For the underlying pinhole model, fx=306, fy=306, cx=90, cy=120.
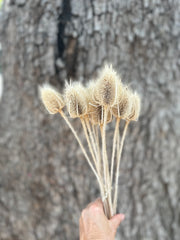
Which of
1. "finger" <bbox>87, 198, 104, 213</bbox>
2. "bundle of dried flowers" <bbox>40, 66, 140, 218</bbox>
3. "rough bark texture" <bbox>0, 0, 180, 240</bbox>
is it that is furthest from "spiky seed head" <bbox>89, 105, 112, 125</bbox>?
"rough bark texture" <bbox>0, 0, 180, 240</bbox>

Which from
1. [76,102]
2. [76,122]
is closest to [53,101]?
[76,102]

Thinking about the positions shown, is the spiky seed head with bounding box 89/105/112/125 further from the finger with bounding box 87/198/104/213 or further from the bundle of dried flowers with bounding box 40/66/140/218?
the finger with bounding box 87/198/104/213

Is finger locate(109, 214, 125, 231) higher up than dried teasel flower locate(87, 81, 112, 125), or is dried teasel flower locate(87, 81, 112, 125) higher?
dried teasel flower locate(87, 81, 112, 125)

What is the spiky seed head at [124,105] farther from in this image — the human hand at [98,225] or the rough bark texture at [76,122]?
the rough bark texture at [76,122]

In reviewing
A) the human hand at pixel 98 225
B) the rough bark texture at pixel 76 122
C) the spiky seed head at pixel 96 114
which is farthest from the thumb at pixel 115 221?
the rough bark texture at pixel 76 122

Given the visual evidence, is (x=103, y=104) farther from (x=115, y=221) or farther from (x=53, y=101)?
(x=115, y=221)

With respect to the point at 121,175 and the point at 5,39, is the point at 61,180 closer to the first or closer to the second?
the point at 121,175
